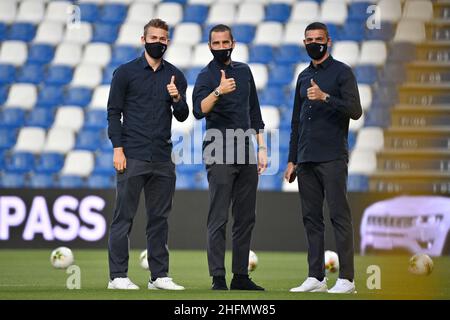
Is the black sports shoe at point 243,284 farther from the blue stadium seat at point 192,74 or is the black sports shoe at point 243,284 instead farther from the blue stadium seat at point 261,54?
the blue stadium seat at point 261,54

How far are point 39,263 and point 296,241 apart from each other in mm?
3248

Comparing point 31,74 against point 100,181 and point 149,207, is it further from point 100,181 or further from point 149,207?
point 149,207

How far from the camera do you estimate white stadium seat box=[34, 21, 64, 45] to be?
15.2m

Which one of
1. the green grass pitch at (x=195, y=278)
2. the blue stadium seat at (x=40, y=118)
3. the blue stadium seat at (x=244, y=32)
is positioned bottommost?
the green grass pitch at (x=195, y=278)

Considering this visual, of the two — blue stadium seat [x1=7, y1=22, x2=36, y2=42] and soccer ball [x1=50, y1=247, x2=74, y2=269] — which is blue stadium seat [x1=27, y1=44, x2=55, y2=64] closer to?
blue stadium seat [x1=7, y1=22, x2=36, y2=42]

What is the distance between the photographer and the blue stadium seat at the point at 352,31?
47.7 ft

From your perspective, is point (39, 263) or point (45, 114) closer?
point (39, 263)

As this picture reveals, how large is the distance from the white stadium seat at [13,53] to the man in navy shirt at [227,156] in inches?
324

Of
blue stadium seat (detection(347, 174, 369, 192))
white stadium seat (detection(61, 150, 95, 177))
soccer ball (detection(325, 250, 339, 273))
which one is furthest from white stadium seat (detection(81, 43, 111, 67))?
soccer ball (detection(325, 250, 339, 273))

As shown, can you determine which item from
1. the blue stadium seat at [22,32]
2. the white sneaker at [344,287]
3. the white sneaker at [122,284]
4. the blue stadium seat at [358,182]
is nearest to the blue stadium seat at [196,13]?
the blue stadium seat at [22,32]

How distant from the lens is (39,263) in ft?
33.3

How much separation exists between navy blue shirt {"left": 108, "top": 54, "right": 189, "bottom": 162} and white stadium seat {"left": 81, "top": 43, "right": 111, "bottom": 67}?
7744 millimetres
